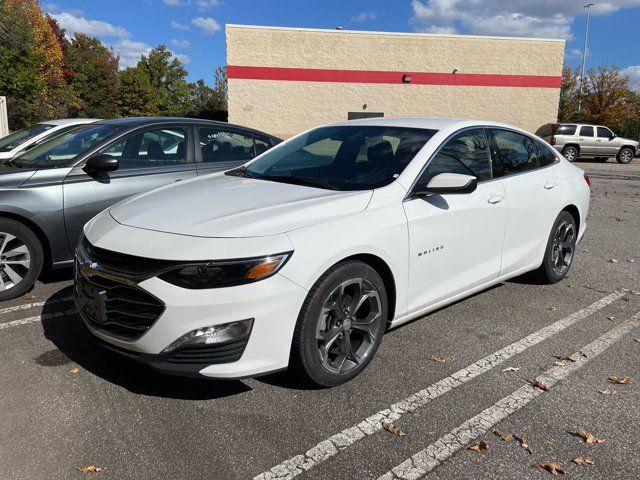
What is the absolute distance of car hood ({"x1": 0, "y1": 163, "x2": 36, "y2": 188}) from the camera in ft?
14.6

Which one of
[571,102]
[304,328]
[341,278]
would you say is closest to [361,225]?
[341,278]

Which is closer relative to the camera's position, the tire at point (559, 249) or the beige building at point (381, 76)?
the tire at point (559, 249)

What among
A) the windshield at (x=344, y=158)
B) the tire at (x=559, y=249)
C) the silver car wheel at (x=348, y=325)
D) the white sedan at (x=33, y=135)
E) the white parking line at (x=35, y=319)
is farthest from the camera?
the white sedan at (x=33, y=135)

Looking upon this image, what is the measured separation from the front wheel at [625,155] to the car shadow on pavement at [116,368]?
2774 centimetres

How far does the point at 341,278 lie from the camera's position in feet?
9.84

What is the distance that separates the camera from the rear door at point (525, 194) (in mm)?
4355

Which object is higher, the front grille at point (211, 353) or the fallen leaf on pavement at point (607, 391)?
the front grille at point (211, 353)

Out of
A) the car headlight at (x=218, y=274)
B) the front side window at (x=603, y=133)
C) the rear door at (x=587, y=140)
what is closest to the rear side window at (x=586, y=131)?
the rear door at (x=587, y=140)

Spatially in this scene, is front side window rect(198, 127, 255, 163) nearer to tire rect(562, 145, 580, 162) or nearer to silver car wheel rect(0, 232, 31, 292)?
silver car wheel rect(0, 232, 31, 292)

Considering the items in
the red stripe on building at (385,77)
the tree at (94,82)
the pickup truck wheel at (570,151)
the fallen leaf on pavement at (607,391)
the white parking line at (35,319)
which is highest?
the tree at (94,82)

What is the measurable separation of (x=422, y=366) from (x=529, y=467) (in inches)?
42.9

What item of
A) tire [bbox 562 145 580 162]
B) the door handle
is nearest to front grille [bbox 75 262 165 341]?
the door handle

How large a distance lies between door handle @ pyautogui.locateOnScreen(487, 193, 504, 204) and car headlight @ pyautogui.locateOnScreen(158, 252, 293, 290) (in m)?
2.13

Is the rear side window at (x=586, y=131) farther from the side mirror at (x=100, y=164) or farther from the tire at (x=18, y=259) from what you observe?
the tire at (x=18, y=259)
